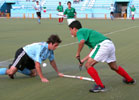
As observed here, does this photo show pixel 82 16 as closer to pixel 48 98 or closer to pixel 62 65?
pixel 62 65

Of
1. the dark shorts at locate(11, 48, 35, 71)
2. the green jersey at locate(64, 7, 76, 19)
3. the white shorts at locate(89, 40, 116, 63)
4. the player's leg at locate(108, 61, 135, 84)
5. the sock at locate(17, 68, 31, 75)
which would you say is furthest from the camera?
the green jersey at locate(64, 7, 76, 19)

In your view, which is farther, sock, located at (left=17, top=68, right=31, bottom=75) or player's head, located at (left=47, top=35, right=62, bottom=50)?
sock, located at (left=17, top=68, right=31, bottom=75)

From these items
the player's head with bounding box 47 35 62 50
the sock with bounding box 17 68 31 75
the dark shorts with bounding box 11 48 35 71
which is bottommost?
the sock with bounding box 17 68 31 75

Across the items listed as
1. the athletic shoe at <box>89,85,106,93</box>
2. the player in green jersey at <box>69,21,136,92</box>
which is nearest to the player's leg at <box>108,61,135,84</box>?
the player in green jersey at <box>69,21,136,92</box>

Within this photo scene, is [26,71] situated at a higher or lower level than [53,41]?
lower

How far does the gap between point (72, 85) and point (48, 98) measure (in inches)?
37.7

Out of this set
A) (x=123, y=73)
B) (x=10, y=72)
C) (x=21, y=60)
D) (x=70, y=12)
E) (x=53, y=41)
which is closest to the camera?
(x=53, y=41)

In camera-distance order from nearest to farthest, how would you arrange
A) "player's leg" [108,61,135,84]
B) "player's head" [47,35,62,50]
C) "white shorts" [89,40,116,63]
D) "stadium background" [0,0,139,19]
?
"white shorts" [89,40,116,63]
"player's head" [47,35,62,50]
"player's leg" [108,61,135,84]
"stadium background" [0,0,139,19]

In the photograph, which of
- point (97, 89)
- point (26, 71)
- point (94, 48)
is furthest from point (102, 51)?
point (26, 71)

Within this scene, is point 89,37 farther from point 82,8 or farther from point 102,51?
point 82,8

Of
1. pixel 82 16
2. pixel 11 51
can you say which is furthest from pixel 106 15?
pixel 11 51

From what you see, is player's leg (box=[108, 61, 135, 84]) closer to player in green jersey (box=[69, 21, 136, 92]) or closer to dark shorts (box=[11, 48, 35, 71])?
player in green jersey (box=[69, 21, 136, 92])

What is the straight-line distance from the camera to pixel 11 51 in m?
10.4

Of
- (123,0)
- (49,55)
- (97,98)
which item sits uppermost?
(123,0)
